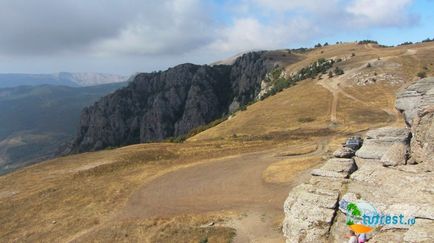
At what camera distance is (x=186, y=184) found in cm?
5431

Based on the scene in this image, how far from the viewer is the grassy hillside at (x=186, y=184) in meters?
41.9

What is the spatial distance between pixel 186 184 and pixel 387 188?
29450 millimetres

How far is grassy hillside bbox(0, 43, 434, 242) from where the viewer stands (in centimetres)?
4194

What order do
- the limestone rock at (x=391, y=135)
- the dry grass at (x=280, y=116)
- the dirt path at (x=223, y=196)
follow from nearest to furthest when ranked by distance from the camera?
the limestone rock at (x=391, y=135)
the dirt path at (x=223, y=196)
the dry grass at (x=280, y=116)

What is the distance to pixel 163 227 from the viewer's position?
4162 cm

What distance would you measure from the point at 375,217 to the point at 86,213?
3291 cm

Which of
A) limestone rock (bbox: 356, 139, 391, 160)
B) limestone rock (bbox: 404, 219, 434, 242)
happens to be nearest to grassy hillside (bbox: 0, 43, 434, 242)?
limestone rock (bbox: 356, 139, 391, 160)

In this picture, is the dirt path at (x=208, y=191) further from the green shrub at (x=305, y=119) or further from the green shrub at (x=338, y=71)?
the green shrub at (x=338, y=71)

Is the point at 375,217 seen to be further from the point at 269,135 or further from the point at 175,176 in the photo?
the point at 269,135

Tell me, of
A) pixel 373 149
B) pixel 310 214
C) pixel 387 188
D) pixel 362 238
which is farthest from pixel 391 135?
pixel 362 238

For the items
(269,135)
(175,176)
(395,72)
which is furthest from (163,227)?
(395,72)

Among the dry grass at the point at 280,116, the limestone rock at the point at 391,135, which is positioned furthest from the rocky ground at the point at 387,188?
the dry grass at the point at 280,116

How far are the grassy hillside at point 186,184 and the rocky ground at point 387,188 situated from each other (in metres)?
5.79

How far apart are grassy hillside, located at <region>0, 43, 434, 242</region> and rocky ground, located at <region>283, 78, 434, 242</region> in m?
5.79
